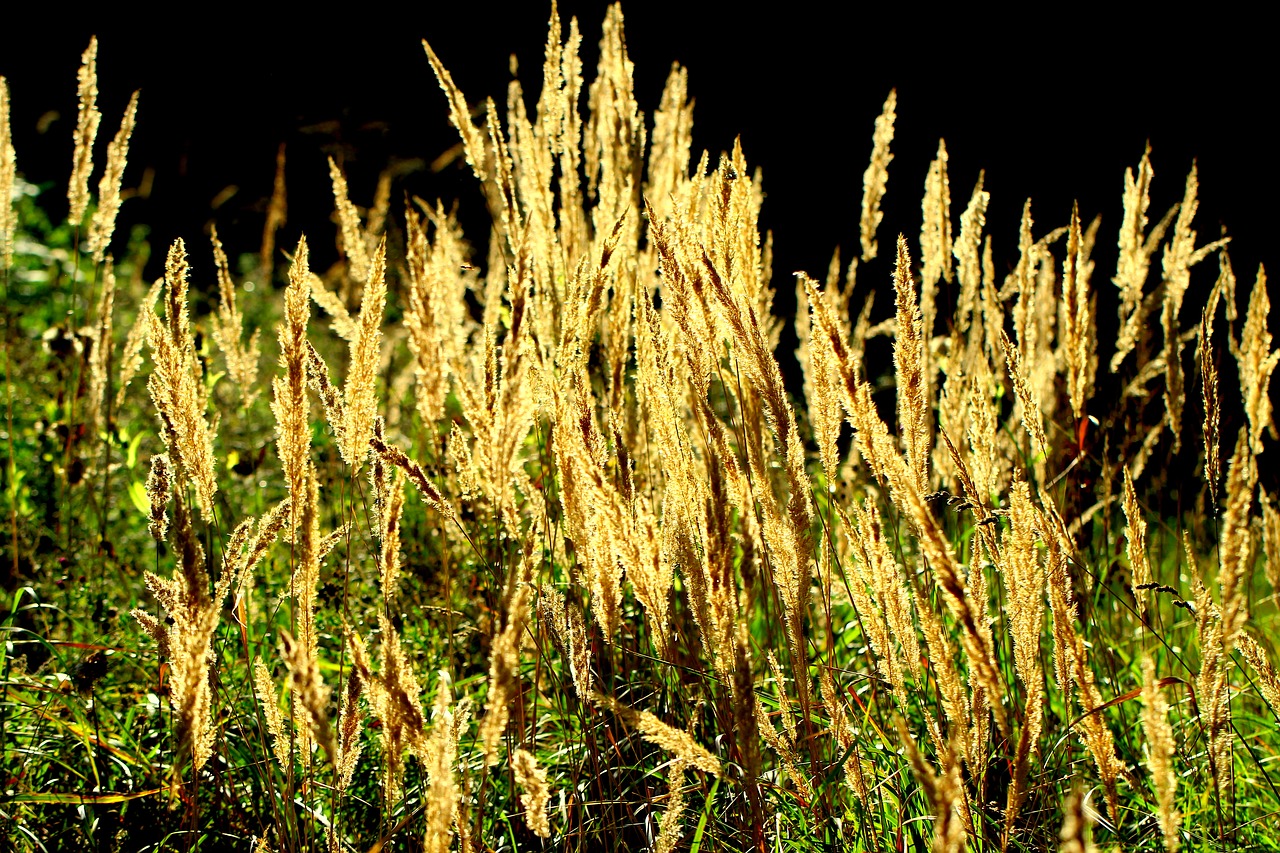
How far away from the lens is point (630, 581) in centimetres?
124

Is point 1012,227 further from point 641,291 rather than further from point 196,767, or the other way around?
point 196,767

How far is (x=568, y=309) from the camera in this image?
4.79 feet

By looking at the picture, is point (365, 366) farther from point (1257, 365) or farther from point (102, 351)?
point (102, 351)

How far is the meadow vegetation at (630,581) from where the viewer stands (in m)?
1.17

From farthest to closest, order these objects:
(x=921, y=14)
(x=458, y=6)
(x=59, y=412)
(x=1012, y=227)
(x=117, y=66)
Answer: (x=117, y=66) < (x=458, y=6) < (x=921, y=14) < (x=1012, y=227) < (x=59, y=412)

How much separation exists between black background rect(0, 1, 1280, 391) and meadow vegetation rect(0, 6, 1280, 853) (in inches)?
142

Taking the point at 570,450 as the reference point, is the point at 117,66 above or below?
above

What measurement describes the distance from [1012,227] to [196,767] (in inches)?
229

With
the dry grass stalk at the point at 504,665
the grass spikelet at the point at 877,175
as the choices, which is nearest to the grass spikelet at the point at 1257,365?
the dry grass stalk at the point at 504,665

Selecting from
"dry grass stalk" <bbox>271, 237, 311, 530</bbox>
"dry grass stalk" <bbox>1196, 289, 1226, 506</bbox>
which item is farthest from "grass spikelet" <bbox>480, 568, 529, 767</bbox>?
"dry grass stalk" <bbox>1196, 289, 1226, 506</bbox>

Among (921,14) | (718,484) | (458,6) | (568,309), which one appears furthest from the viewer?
(458,6)

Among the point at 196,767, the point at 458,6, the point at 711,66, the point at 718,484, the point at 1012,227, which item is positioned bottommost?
the point at 196,767

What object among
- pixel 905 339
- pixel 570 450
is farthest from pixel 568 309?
pixel 905 339

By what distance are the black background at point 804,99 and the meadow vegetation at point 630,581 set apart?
3.61m
